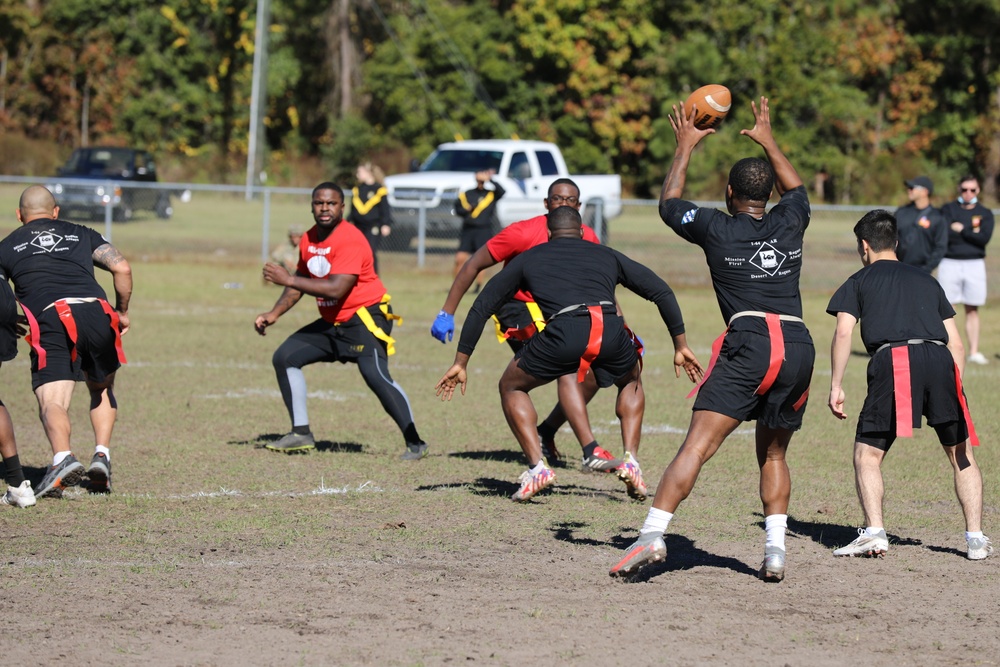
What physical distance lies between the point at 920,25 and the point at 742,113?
8.67 metres

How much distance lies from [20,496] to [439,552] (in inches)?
102

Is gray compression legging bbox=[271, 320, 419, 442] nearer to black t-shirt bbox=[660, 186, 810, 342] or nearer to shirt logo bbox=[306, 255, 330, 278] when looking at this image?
shirt logo bbox=[306, 255, 330, 278]

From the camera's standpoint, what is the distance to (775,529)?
646 centimetres

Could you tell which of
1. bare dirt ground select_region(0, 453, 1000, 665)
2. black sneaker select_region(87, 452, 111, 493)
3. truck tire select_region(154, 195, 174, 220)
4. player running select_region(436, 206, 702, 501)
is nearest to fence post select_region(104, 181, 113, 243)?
truck tire select_region(154, 195, 174, 220)

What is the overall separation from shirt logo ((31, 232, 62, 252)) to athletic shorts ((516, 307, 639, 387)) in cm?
288

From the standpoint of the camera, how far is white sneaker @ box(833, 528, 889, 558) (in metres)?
6.89

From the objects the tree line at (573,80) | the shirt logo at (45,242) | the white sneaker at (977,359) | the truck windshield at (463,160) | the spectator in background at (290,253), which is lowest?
the white sneaker at (977,359)

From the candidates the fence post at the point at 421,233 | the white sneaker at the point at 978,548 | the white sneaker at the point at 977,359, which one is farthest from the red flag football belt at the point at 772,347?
the fence post at the point at 421,233

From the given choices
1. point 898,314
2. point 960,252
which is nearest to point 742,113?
point 960,252

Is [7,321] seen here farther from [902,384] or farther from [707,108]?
[902,384]

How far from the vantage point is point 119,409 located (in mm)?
11336

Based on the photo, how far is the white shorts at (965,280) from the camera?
15.2m

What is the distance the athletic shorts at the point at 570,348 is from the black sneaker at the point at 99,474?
2.60 metres

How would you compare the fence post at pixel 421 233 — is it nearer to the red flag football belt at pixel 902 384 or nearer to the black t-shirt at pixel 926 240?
the black t-shirt at pixel 926 240
